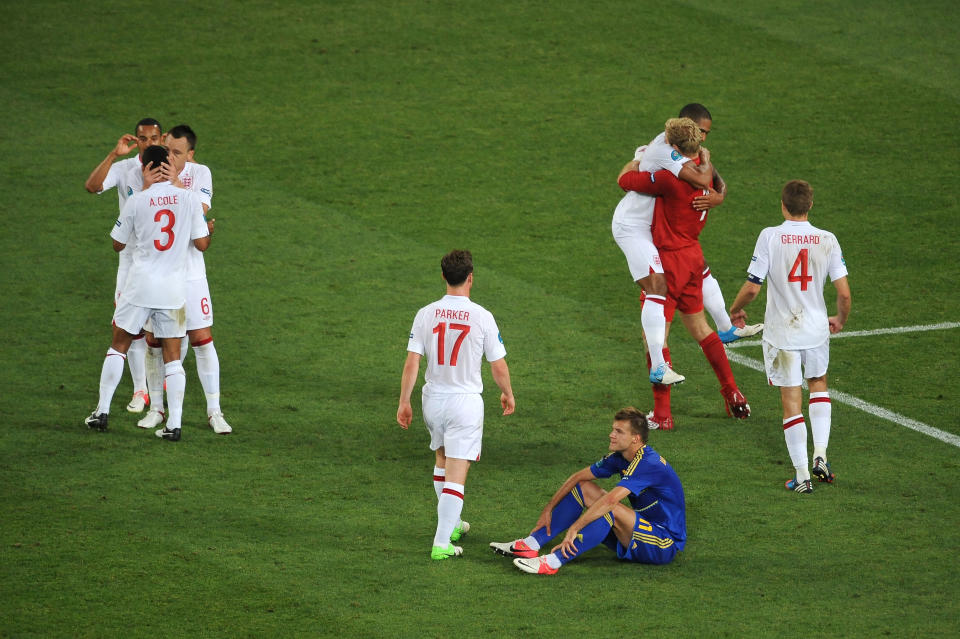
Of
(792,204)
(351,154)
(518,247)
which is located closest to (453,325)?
(792,204)

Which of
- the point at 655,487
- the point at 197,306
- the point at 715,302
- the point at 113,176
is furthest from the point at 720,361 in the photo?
the point at 113,176

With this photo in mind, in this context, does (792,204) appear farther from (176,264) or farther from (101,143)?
(101,143)

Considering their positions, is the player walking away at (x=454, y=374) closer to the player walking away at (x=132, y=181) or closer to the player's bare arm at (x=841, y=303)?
the player's bare arm at (x=841, y=303)

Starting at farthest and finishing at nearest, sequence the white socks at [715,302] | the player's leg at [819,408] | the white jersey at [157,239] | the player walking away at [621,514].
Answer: the white socks at [715,302] < the white jersey at [157,239] < the player's leg at [819,408] < the player walking away at [621,514]

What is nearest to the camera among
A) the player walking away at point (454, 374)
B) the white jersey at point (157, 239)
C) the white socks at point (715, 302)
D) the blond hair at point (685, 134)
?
the player walking away at point (454, 374)

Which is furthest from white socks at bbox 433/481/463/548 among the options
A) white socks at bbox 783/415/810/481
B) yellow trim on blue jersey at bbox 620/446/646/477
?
white socks at bbox 783/415/810/481

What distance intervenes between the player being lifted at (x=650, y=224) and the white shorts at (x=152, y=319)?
315 centimetres

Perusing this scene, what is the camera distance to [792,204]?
7504mm

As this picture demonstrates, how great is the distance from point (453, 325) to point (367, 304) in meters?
4.42

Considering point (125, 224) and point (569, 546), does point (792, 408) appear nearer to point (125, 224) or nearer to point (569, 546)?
point (569, 546)

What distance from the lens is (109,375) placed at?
8.22 m

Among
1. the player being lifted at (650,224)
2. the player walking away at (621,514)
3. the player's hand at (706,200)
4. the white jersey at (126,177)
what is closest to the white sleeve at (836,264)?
the player being lifted at (650,224)

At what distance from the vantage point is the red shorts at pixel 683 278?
862 centimetres

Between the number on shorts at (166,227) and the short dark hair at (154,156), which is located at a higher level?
the short dark hair at (154,156)
